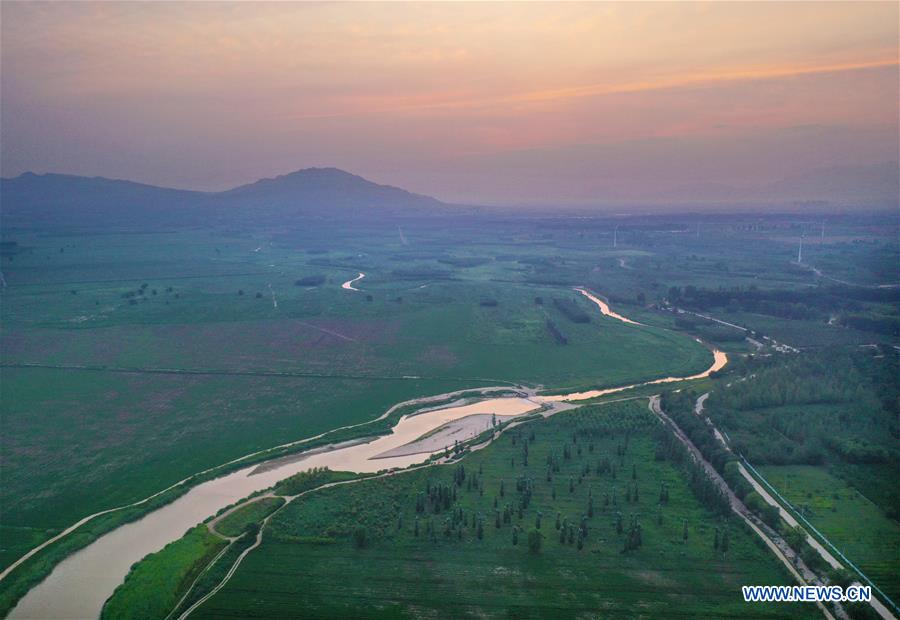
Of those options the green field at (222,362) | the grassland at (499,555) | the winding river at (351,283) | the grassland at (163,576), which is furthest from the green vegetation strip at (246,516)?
the winding river at (351,283)

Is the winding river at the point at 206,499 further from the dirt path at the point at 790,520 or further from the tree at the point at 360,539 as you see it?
the dirt path at the point at 790,520

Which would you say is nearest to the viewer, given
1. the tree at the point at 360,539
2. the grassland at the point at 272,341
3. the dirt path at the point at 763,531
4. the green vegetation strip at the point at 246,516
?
the dirt path at the point at 763,531

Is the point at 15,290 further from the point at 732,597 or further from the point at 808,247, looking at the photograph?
the point at 808,247

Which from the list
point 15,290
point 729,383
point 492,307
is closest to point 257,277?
point 15,290

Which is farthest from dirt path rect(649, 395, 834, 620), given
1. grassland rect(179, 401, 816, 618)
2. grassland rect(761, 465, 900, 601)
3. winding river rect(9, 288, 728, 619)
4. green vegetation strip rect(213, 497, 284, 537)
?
green vegetation strip rect(213, 497, 284, 537)

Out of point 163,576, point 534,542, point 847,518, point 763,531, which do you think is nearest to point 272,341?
point 163,576

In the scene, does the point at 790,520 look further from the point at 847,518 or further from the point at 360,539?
the point at 360,539

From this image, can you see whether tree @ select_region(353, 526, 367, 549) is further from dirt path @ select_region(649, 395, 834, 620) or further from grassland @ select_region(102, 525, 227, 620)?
dirt path @ select_region(649, 395, 834, 620)
